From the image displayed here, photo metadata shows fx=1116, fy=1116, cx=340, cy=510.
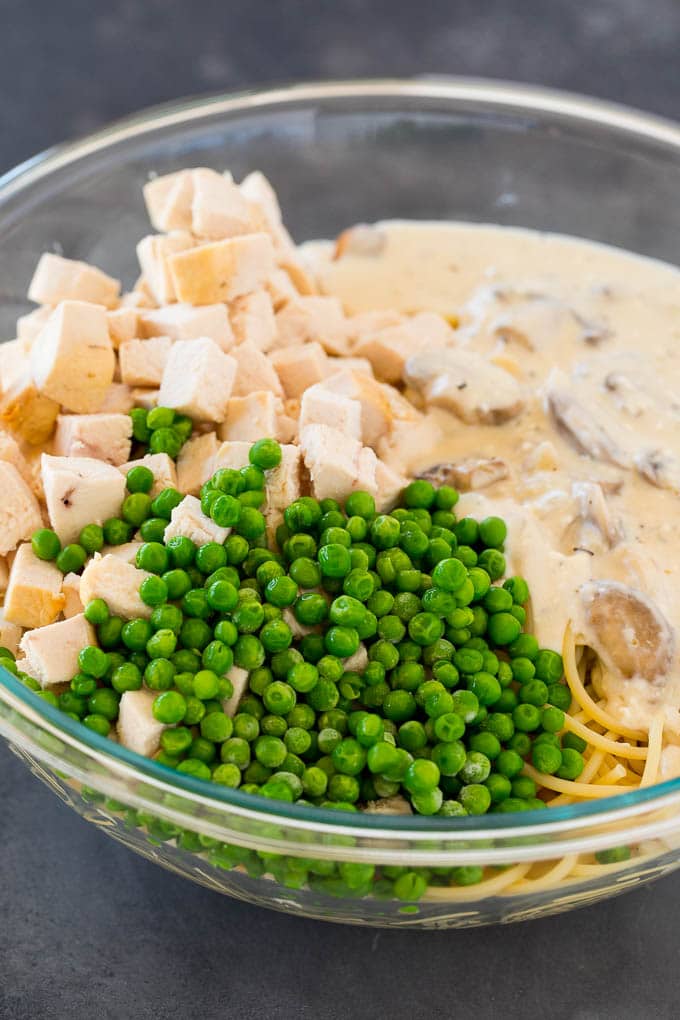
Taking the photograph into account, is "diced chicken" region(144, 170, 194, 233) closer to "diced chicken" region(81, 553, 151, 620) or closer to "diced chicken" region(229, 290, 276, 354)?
"diced chicken" region(229, 290, 276, 354)

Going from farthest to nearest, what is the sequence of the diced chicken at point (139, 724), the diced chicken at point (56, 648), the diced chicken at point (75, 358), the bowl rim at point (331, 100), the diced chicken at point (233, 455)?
the diced chicken at point (75, 358) < the diced chicken at point (233, 455) < the diced chicken at point (56, 648) < the diced chicken at point (139, 724) < the bowl rim at point (331, 100)

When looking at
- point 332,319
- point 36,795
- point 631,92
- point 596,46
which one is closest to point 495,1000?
point 36,795

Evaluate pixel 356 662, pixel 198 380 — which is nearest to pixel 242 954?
pixel 356 662

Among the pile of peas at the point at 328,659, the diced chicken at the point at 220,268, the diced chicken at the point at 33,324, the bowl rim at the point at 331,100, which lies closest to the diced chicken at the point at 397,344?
the diced chicken at the point at 220,268

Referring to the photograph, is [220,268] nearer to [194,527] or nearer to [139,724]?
[194,527]

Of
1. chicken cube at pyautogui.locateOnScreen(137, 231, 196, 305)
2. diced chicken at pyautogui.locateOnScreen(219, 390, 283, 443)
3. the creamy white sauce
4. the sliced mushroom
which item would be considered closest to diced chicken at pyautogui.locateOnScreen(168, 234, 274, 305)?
chicken cube at pyautogui.locateOnScreen(137, 231, 196, 305)

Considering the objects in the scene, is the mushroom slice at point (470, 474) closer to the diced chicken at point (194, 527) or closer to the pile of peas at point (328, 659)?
the pile of peas at point (328, 659)
